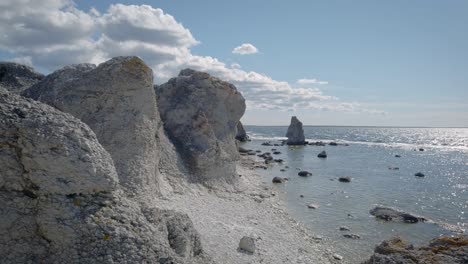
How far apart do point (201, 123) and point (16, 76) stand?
1491 cm

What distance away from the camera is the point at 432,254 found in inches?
449

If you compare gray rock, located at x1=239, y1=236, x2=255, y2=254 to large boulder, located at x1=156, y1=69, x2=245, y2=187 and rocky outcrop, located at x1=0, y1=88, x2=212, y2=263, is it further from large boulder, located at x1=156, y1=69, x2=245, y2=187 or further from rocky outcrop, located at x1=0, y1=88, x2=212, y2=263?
rocky outcrop, located at x1=0, y1=88, x2=212, y2=263

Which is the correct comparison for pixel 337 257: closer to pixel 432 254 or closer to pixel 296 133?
pixel 432 254

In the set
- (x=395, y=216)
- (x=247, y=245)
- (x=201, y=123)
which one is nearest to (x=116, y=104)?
(x=247, y=245)

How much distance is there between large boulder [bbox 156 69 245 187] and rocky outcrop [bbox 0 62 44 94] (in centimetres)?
1247

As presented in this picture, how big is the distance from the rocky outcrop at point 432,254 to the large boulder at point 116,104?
35.1ft

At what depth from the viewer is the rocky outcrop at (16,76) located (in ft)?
59.3

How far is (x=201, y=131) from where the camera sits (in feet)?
99.9

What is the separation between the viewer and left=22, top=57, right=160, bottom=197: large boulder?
1720 cm

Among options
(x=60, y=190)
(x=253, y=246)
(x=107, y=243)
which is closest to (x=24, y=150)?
(x=60, y=190)

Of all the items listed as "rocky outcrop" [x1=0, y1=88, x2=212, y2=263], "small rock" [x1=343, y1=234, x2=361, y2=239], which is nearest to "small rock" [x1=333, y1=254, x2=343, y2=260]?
"small rock" [x1=343, y1=234, x2=361, y2=239]

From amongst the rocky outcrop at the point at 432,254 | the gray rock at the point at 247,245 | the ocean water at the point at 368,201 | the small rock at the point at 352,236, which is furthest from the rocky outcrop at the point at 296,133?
the rocky outcrop at the point at 432,254

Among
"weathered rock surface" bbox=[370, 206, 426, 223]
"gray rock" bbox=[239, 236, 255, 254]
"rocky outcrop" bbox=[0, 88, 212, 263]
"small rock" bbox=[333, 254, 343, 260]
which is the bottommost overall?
"small rock" bbox=[333, 254, 343, 260]

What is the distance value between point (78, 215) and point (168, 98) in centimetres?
2496
